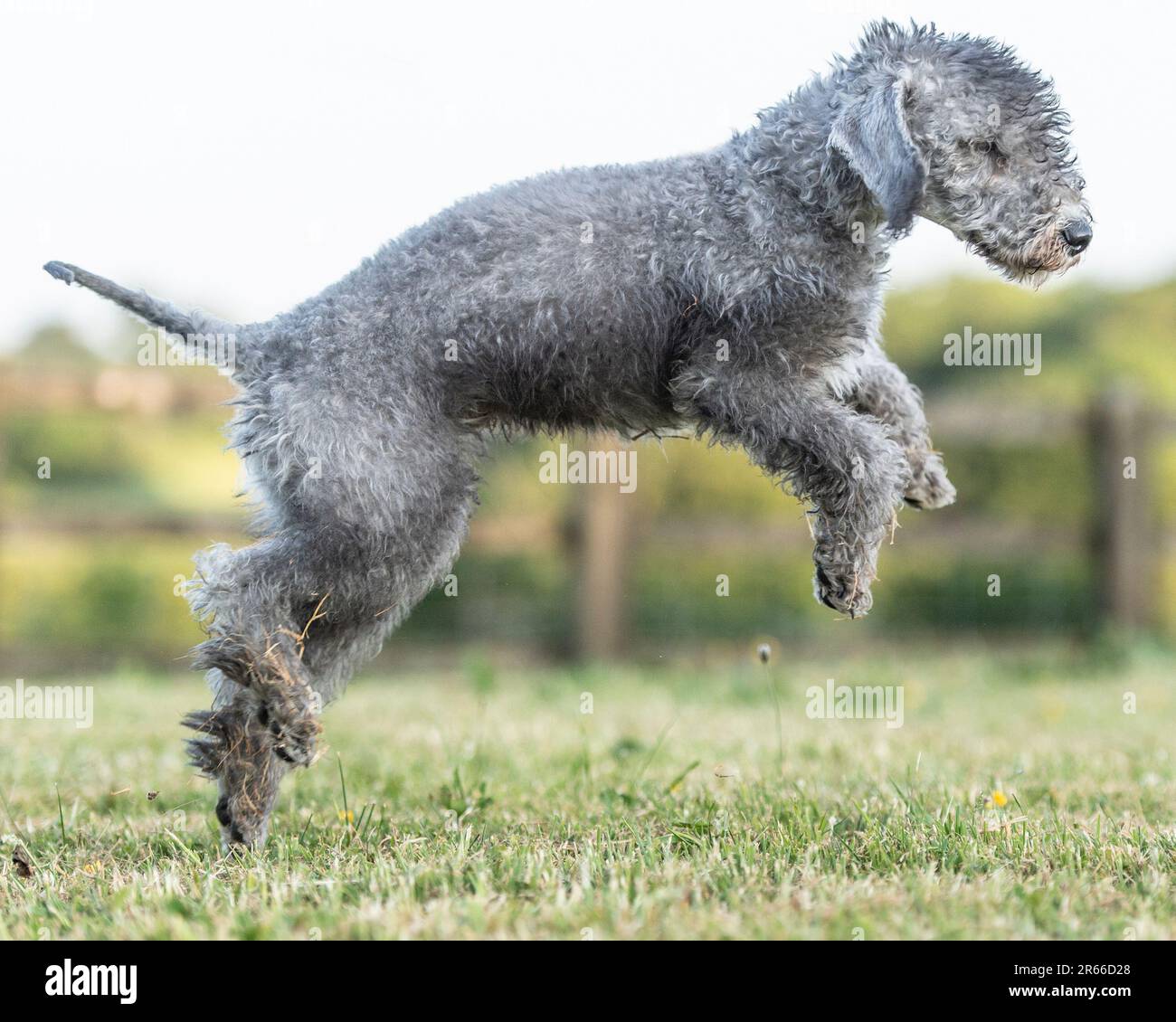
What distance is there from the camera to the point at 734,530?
832 centimetres

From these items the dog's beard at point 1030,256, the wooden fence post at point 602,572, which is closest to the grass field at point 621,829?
the dog's beard at point 1030,256

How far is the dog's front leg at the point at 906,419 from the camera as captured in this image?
3.62 metres

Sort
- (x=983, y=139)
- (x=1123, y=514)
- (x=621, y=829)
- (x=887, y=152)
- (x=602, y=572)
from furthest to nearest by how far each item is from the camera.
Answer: (x=1123, y=514), (x=602, y=572), (x=621, y=829), (x=983, y=139), (x=887, y=152)

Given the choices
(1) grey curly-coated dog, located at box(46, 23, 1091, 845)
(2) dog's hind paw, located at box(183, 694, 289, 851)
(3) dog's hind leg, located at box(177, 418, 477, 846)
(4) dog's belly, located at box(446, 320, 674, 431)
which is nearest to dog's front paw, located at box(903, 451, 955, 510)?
(1) grey curly-coated dog, located at box(46, 23, 1091, 845)

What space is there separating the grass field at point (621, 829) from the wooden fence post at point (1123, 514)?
8.27 ft

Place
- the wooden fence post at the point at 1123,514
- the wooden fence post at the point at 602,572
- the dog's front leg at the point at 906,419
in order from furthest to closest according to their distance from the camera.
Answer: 1. the wooden fence post at the point at 1123,514
2. the wooden fence post at the point at 602,572
3. the dog's front leg at the point at 906,419

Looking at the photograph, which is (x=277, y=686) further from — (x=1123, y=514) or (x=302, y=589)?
(x=1123, y=514)

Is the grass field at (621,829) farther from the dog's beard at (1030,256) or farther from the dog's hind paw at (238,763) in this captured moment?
the dog's beard at (1030,256)

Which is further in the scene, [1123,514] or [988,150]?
[1123,514]

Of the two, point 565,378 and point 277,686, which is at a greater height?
point 565,378

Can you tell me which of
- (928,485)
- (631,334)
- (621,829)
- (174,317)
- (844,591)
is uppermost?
(174,317)

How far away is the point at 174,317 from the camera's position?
337 cm

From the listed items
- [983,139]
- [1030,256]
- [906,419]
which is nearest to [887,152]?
[983,139]

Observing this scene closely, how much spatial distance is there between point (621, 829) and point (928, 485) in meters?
1.35
